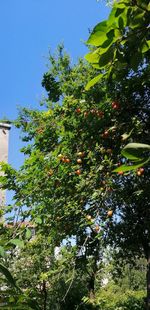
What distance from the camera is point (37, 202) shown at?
19.8ft

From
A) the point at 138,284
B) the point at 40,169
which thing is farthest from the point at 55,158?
the point at 138,284

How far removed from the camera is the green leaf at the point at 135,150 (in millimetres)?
733

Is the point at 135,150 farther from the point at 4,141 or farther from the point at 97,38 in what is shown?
the point at 4,141

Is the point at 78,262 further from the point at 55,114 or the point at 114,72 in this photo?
the point at 114,72

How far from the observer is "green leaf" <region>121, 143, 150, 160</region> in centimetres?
73

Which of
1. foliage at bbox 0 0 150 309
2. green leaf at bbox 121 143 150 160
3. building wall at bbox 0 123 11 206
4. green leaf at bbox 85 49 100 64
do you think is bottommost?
green leaf at bbox 121 143 150 160

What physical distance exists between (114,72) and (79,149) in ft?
18.4

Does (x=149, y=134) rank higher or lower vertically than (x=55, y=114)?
lower

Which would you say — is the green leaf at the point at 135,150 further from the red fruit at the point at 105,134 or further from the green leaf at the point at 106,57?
the red fruit at the point at 105,134

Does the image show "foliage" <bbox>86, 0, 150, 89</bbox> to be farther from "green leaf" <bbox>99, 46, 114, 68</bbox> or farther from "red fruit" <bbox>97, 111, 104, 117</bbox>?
"red fruit" <bbox>97, 111, 104, 117</bbox>

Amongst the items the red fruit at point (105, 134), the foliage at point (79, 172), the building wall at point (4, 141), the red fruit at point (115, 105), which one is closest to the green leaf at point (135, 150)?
the foliage at point (79, 172)

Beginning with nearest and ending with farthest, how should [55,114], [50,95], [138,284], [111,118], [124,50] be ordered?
[124,50]
[111,118]
[55,114]
[50,95]
[138,284]

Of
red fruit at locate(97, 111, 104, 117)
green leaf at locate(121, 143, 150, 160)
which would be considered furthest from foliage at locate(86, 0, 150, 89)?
red fruit at locate(97, 111, 104, 117)

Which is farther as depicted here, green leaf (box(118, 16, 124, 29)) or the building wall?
the building wall
